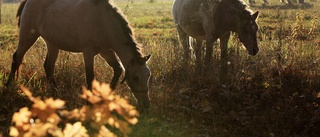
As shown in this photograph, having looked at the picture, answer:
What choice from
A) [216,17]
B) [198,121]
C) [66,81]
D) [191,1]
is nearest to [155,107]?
[198,121]

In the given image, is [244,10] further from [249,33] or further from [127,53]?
[127,53]

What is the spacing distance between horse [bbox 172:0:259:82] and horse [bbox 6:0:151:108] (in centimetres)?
208

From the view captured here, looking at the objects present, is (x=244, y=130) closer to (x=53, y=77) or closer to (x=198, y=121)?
(x=198, y=121)

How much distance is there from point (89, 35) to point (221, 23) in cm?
290

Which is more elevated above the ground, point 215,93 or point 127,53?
point 127,53

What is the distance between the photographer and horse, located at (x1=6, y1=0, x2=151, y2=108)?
19.9 feet

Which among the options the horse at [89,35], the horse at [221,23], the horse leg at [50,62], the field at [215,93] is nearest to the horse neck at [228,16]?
the horse at [221,23]

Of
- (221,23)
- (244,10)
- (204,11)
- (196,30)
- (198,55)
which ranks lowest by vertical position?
(198,55)

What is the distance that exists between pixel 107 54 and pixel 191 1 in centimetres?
320

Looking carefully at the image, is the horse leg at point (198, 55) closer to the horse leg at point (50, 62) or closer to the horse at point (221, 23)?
the horse at point (221, 23)

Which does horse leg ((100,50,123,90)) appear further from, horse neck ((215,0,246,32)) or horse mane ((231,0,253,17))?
horse mane ((231,0,253,17))

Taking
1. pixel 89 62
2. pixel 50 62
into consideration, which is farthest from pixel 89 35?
pixel 50 62

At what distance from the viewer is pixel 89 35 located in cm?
641

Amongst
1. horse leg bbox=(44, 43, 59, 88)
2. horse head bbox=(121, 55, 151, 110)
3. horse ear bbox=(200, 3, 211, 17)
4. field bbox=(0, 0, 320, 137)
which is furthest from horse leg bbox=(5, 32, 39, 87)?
horse ear bbox=(200, 3, 211, 17)
